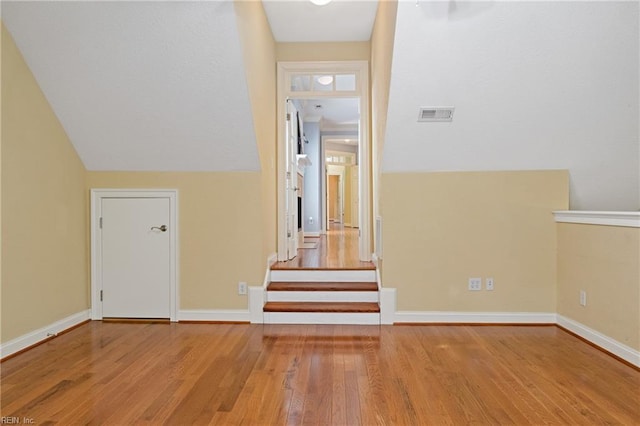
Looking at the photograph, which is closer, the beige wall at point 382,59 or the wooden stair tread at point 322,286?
the beige wall at point 382,59

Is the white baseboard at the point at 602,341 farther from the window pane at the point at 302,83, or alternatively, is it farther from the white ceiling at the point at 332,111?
the white ceiling at the point at 332,111

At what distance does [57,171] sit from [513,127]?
3715 mm

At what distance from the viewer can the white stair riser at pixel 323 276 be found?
3.93 metres

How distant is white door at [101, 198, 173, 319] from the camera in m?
3.63

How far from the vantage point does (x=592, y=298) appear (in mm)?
3012

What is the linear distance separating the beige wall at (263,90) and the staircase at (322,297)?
356mm

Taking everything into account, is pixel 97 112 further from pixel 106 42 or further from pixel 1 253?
pixel 1 253

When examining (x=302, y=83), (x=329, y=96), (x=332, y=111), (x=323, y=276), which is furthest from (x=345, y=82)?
(x=323, y=276)

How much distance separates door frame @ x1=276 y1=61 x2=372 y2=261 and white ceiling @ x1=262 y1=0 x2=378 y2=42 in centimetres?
28

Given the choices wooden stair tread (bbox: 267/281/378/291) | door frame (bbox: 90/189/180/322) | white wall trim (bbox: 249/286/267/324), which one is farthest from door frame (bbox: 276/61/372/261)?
door frame (bbox: 90/189/180/322)

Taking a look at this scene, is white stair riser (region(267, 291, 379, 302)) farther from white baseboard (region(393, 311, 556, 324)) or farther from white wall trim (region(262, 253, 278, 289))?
white baseboard (region(393, 311, 556, 324))

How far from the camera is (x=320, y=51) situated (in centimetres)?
443

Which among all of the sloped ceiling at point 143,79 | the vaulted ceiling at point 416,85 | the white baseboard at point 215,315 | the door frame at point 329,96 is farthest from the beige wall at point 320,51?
the white baseboard at point 215,315

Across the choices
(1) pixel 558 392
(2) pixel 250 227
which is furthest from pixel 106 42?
(1) pixel 558 392
